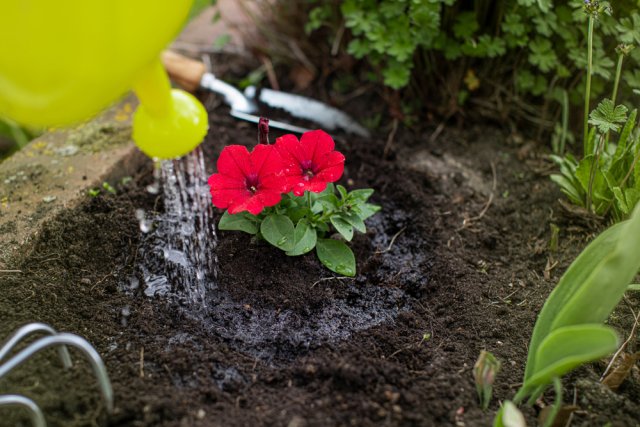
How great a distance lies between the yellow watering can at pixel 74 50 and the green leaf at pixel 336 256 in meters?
0.63

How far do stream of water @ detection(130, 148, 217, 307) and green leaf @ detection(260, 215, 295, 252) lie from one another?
0.61 feet

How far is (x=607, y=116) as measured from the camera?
1.42 metres

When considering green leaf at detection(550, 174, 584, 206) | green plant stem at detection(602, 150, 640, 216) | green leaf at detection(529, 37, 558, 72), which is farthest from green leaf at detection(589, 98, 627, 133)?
green leaf at detection(529, 37, 558, 72)

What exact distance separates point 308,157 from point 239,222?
8.9 inches

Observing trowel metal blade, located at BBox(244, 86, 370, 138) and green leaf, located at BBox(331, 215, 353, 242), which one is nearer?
green leaf, located at BBox(331, 215, 353, 242)

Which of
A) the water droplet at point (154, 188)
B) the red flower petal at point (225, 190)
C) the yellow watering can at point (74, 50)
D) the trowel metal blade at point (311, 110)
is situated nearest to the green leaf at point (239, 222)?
the red flower petal at point (225, 190)

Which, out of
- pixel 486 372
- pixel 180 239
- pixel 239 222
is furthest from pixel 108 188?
pixel 486 372

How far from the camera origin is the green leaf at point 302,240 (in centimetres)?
146

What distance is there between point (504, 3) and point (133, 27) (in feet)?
4.19

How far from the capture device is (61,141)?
6.12 feet

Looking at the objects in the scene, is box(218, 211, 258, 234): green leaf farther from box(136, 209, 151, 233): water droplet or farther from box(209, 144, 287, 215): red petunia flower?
box(136, 209, 151, 233): water droplet

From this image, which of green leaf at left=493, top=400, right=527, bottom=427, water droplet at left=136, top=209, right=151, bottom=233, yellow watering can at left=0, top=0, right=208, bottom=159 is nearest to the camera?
yellow watering can at left=0, top=0, right=208, bottom=159

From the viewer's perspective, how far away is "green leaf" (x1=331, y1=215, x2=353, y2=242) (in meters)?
1.43

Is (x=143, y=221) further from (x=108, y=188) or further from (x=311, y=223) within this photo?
(x=311, y=223)
